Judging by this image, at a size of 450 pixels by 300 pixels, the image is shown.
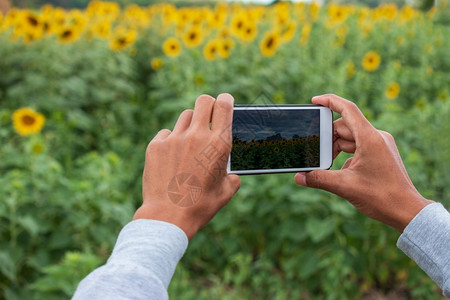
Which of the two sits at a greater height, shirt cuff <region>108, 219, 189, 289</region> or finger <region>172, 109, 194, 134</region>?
finger <region>172, 109, 194, 134</region>

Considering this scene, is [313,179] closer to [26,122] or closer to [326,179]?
[326,179]

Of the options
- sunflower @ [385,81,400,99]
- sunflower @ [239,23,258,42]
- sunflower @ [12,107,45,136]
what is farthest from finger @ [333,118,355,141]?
sunflower @ [239,23,258,42]

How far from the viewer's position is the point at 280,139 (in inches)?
40.1

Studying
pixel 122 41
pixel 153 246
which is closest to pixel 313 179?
pixel 153 246

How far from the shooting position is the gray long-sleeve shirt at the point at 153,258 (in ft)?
2.26

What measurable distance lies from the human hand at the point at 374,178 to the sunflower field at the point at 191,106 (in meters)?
0.26

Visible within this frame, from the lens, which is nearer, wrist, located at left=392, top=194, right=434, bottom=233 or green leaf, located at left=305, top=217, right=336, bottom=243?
wrist, located at left=392, top=194, right=434, bottom=233

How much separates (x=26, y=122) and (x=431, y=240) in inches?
98.8

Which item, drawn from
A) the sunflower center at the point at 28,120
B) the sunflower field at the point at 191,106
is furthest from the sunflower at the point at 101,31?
the sunflower center at the point at 28,120

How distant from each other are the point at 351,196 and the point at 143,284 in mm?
455

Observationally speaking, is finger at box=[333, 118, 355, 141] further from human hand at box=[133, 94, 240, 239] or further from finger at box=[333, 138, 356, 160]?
human hand at box=[133, 94, 240, 239]

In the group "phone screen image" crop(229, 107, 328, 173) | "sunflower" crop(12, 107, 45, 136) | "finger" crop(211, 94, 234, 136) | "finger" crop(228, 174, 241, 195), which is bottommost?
"sunflower" crop(12, 107, 45, 136)

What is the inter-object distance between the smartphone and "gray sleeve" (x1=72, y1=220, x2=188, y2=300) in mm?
227

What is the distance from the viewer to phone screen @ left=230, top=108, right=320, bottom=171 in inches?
38.0
